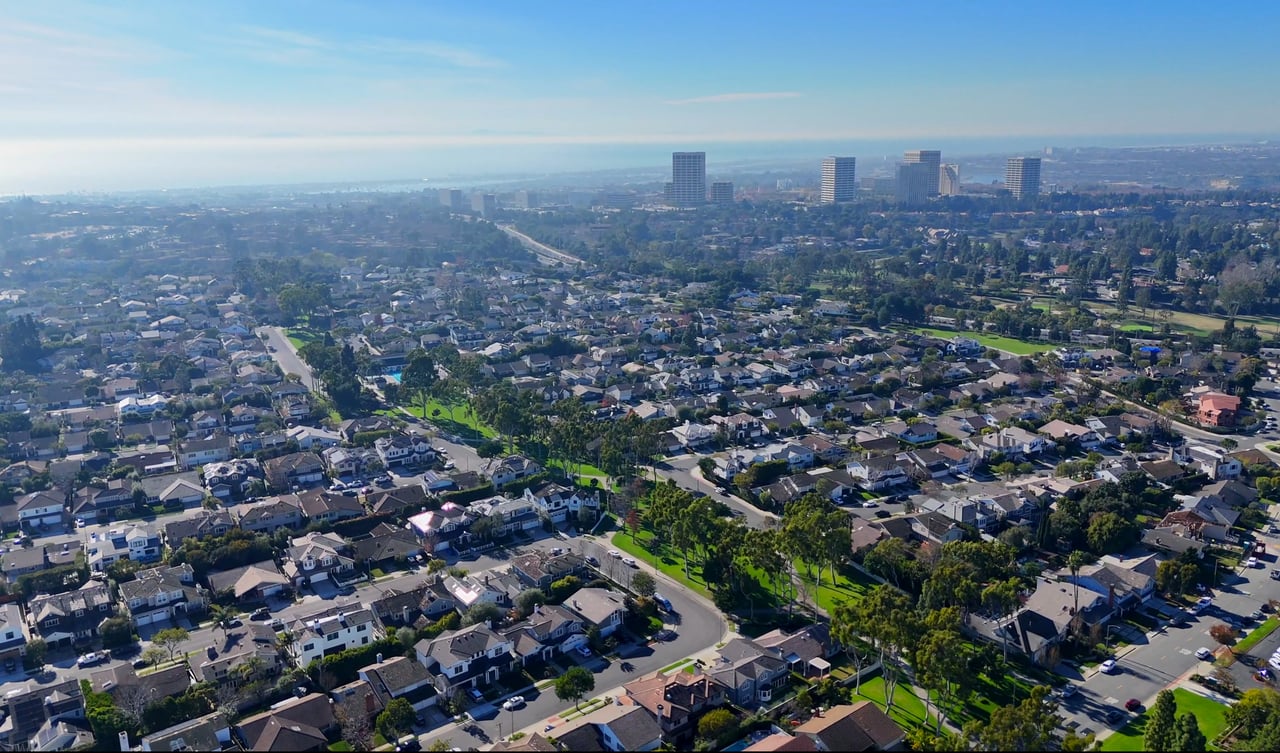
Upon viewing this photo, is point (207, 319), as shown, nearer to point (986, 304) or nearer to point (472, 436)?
point (472, 436)

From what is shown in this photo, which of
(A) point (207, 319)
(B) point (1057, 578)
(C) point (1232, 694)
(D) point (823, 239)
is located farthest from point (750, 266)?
(C) point (1232, 694)

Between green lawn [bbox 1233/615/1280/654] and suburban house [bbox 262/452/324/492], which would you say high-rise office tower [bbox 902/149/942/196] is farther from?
suburban house [bbox 262/452/324/492]

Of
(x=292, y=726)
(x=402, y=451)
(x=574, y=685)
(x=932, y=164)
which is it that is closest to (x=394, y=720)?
(x=292, y=726)

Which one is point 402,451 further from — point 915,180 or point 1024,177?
point 1024,177

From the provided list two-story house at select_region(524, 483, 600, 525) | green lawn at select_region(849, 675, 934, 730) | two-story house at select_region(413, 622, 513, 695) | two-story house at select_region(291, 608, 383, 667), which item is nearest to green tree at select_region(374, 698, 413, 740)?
two-story house at select_region(413, 622, 513, 695)

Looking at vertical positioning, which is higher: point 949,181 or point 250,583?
point 949,181

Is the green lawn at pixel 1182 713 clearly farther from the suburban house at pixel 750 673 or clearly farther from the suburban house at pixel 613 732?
the suburban house at pixel 613 732

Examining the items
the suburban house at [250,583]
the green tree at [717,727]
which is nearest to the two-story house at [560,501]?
the suburban house at [250,583]
